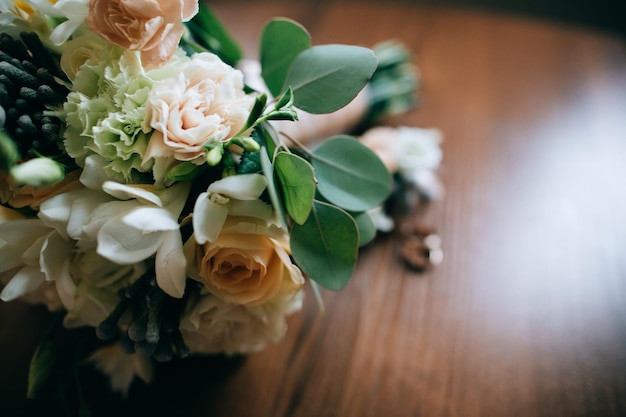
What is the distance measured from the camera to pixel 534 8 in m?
1.31

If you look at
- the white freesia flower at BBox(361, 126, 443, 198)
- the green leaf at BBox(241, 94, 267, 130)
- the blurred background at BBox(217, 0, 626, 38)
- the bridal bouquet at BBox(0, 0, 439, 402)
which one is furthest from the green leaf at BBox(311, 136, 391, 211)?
the blurred background at BBox(217, 0, 626, 38)

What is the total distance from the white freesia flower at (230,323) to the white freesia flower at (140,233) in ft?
0.18

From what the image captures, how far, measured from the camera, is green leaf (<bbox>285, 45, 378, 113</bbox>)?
0.43 metres

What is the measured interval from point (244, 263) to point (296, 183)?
0.08 meters

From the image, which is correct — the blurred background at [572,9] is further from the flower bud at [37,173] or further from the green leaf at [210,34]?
the flower bud at [37,173]

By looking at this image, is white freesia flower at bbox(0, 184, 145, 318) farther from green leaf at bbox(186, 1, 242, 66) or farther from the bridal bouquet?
green leaf at bbox(186, 1, 242, 66)

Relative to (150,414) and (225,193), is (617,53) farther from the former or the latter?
(150,414)

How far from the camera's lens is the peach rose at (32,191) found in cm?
41

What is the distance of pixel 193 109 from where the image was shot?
1.23 ft

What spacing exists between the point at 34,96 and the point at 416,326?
1.59ft

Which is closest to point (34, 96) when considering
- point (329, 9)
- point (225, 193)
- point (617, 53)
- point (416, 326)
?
point (225, 193)

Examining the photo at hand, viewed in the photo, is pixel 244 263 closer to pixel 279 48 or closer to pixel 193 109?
pixel 193 109

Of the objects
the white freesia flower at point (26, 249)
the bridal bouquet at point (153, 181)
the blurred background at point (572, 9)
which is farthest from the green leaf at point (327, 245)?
the blurred background at point (572, 9)

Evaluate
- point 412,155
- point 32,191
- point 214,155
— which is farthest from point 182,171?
point 412,155
